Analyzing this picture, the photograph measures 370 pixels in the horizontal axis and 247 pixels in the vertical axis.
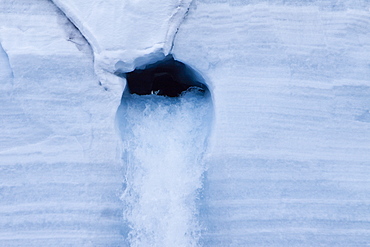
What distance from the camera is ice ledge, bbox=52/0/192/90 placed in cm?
94

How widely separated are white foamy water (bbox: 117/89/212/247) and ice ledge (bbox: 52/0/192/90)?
0.15 meters

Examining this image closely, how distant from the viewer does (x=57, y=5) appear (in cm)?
97

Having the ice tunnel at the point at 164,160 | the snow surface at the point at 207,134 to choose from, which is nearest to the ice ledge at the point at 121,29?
the snow surface at the point at 207,134

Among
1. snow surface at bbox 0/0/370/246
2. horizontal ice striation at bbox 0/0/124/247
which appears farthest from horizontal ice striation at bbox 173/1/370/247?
horizontal ice striation at bbox 0/0/124/247

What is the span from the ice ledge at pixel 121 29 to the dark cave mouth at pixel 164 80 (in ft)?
0.40

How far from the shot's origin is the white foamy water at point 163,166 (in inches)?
37.9

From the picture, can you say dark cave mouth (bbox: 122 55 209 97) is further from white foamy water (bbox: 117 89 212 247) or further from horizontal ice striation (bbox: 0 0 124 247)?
horizontal ice striation (bbox: 0 0 124 247)

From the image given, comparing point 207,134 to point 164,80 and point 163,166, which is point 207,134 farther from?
point 164,80

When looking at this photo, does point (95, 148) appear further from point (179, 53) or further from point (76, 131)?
point (179, 53)

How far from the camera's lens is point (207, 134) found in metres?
1.01

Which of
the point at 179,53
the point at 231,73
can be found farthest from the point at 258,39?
the point at 179,53

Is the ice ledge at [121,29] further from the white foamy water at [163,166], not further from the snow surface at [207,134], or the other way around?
the white foamy water at [163,166]

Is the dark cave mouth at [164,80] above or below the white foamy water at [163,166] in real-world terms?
above

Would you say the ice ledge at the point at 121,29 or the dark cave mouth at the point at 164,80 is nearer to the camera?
the ice ledge at the point at 121,29
